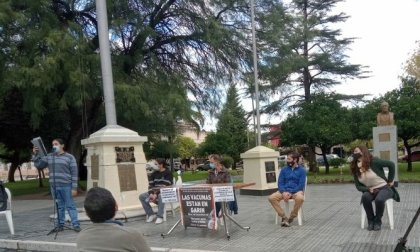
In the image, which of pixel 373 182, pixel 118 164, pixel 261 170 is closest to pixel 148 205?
pixel 118 164

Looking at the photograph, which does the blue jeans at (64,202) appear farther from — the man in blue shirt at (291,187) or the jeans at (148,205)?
the man in blue shirt at (291,187)

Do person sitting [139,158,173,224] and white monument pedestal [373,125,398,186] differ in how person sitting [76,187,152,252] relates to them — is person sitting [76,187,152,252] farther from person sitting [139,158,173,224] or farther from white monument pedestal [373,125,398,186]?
white monument pedestal [373,125,398,186]

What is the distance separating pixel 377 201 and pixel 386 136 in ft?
30.6

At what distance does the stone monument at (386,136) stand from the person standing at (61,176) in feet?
36.0

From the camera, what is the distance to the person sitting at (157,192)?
1050 cm

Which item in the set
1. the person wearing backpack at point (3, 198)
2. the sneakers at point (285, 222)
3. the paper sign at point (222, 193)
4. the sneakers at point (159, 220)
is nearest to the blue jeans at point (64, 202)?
the person wearing backpack at point (3, 198)

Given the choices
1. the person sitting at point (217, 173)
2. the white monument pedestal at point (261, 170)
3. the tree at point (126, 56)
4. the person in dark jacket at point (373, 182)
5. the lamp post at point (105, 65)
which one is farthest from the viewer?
the tree at point (126, 56)

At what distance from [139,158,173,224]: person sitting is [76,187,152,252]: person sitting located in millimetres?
7139

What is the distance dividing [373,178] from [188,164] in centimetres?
9373

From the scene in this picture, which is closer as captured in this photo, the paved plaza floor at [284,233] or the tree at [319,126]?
the paved plaza floor at [284,233]

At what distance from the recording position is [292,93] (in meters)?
35.1

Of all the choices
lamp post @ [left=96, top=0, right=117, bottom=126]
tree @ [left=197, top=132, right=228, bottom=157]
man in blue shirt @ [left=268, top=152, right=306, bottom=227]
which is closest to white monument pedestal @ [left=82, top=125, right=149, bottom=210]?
lamp post @ [left=96, top=0, right=117, bottom=126]

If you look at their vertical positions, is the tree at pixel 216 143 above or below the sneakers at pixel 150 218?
above

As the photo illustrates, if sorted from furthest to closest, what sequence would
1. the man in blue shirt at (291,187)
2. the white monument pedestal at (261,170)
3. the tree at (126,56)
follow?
the tree at (126,56) < the white monument pedestal at (261,170) < the man in blue shirt at (291,187)
